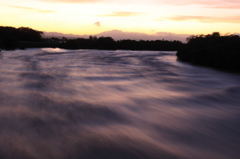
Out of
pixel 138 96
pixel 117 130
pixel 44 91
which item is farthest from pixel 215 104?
pixel 44 91

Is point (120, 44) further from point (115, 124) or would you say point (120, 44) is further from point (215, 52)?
point (115, 124)

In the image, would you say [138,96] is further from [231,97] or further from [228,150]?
[228,150]

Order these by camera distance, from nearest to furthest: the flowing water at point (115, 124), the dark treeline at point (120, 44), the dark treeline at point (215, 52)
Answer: the flowing water at point (115, 124) → the dark treeline at point (215, 52) → the dark treeline at point (120, 44)

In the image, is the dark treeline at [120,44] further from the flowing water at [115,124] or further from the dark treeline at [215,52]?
the flowing water at [115,124]

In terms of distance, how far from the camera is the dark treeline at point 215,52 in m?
17.5

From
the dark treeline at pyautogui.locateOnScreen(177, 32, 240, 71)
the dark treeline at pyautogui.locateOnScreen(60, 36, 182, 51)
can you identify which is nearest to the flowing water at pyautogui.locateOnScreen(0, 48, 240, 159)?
the dark treeline at pyautogui.locateOnScreen(177, 32, 240, 71)

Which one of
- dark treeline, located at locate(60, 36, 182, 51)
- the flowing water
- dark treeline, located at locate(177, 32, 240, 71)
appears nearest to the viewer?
the flowing water

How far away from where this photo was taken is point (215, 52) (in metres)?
19.9

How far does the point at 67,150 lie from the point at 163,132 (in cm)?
236

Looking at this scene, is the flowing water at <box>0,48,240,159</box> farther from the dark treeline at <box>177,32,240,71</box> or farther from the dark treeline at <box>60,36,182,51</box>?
the dark treeline at <box>60,36,182,51</box>

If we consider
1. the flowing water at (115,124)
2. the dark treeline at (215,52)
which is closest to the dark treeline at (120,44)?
the dark treeline at (215,52)

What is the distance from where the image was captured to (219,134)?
5.66 meters

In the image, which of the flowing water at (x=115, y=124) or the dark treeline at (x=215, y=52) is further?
the dark treeline at (x=215, y=52)

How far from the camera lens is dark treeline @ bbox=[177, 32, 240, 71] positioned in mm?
17500
